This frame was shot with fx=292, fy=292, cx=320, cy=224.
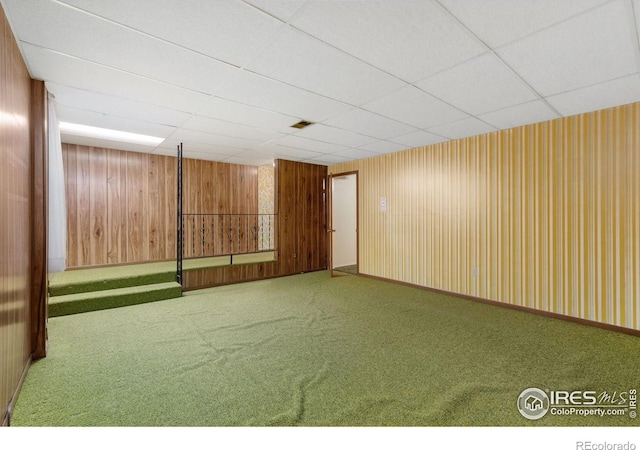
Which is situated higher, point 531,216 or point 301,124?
point 301,124

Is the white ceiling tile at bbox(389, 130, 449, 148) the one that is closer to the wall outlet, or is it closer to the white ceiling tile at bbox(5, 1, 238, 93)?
the wall outlet

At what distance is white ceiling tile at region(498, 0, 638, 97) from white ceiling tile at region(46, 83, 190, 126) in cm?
365

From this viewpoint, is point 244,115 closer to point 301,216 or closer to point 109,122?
point 109,122

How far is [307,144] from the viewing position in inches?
205

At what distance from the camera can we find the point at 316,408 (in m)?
1.97

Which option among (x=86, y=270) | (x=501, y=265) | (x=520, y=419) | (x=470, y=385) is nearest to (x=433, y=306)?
(x=501, y=265)

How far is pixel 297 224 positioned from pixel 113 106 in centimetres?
408

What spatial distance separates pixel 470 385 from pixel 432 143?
154 inches

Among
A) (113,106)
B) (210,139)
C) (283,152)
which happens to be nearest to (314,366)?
(113,106)

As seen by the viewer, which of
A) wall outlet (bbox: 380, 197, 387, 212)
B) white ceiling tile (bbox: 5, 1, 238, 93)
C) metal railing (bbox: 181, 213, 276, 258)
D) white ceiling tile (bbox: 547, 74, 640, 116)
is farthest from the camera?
metal railing (bbox: 181, 213, 276, 258)

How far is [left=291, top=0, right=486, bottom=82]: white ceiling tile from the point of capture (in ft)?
6.01

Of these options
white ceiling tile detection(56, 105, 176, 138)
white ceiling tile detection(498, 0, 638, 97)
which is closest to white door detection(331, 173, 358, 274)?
white ceiling tile detection(56, 105, 176, 138)

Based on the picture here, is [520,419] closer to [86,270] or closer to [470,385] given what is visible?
[470,385]
